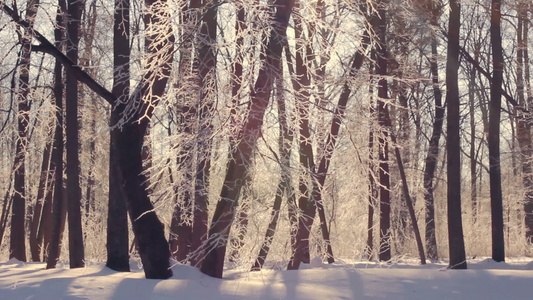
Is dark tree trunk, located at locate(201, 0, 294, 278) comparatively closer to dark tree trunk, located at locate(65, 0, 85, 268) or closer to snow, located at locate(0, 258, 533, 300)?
snow, located at locate(0, 258, 533, 300)

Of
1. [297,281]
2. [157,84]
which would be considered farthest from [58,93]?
[297,281]

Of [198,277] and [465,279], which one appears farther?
[465,279]

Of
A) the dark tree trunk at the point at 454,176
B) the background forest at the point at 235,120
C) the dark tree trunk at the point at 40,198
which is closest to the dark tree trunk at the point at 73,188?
Answer: the background forest at the point at 235,120

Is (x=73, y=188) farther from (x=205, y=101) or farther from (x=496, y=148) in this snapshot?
(x=496, y=148)

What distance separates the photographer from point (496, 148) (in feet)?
49.1

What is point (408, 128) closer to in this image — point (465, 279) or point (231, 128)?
point (465, 279)

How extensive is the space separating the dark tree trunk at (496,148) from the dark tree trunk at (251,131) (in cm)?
896

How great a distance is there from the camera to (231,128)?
7016 mm

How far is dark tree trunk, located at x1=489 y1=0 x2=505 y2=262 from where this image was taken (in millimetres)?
14453

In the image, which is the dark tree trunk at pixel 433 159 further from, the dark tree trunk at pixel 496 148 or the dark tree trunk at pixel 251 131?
the dark tree trunk at pixel 251 131

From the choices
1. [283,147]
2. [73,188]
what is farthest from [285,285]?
[73,188]

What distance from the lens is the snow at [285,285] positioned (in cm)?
714

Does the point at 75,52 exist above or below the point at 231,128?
above

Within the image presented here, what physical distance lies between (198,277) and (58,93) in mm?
7482
